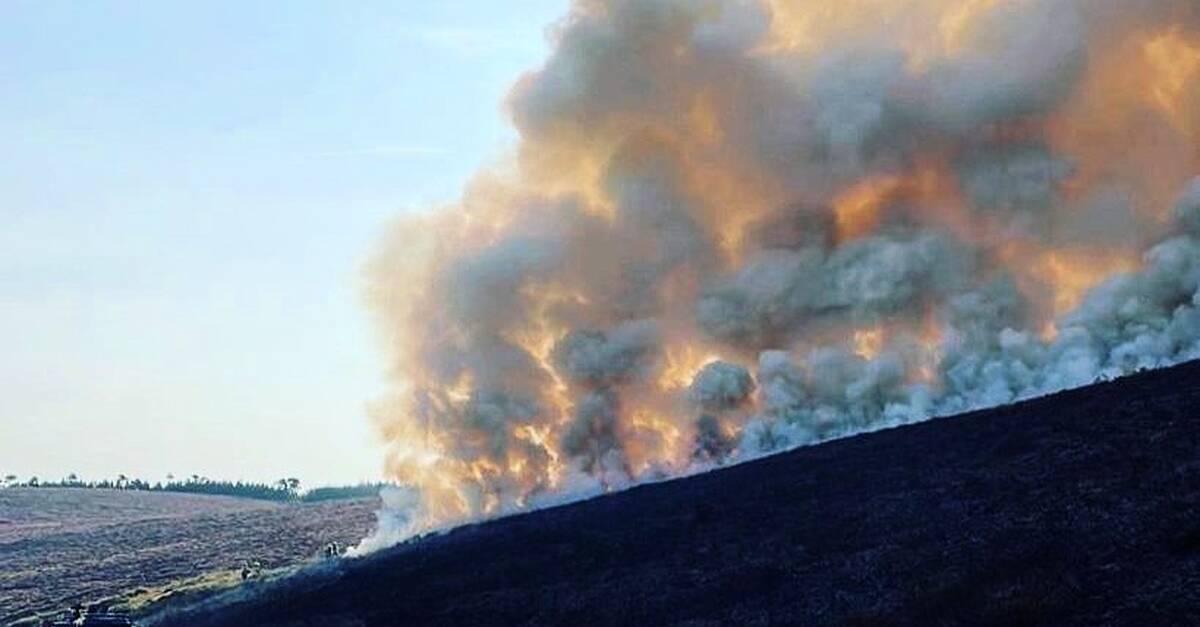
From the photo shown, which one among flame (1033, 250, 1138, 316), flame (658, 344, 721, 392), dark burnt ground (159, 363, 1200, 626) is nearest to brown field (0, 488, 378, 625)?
flame (658, 344, 721, 392)

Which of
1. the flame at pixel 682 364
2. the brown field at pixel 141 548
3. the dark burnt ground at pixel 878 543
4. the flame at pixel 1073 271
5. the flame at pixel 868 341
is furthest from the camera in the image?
the brown field at pixel 141 548

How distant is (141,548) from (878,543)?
93.9 m

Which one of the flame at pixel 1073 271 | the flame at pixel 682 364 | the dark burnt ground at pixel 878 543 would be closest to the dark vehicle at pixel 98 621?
the dark burnt ground at pixel 878 543

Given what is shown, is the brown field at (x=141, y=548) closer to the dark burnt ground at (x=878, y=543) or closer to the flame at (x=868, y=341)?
the dark burnt ground at (x=878, y=543)

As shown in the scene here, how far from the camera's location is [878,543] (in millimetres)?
38562

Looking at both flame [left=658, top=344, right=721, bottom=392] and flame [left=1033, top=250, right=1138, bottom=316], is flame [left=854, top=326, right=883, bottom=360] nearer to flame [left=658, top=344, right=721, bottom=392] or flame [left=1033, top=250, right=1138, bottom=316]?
flame [left=658, top=344, right=721, bottom=392]

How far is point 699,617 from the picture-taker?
3588cm

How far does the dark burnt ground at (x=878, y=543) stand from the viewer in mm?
30875

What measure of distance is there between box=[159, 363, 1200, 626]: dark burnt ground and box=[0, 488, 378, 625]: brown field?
103ft

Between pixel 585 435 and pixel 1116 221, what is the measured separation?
31166mm

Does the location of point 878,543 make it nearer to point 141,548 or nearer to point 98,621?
point 98,621

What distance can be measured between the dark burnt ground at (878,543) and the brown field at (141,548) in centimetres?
3153

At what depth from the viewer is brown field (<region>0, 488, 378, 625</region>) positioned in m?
85.9

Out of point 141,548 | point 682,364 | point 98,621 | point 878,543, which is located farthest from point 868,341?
point 141,548
